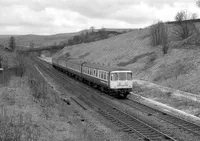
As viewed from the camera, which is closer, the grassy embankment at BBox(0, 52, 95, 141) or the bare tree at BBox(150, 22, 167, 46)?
the grassy embankment at BBox(0, 52, 95, 141)

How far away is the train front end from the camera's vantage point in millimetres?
27344

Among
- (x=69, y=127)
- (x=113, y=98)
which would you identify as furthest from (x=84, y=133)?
(x=113, y=98)

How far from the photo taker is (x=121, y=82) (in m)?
27.5

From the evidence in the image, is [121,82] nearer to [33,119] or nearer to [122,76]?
[122,76]

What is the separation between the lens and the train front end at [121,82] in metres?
27.3

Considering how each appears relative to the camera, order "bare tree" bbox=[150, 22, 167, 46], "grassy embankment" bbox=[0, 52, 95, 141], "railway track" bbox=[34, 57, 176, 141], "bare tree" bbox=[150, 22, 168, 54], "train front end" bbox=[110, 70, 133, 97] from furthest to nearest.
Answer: "bare tree" bbox=[150, 22, 167, 46], "bare tree" bbox=[150, 22, 168, 54], "train front end" bbox=[110, 70, 133, 97], "railway track" bbox=[34, 57, 176, 141], "grassy embankment" bbox=[0, 52, 95, 141]

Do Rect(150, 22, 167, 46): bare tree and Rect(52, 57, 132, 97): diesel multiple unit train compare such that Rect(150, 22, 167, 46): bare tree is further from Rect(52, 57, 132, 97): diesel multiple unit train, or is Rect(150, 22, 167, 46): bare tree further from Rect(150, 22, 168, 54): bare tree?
Rect(52, 57, 132, 97): diesel multiple unit train

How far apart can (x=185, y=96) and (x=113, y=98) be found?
653 centimetres

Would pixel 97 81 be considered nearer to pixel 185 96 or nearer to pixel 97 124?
pixel 185 96

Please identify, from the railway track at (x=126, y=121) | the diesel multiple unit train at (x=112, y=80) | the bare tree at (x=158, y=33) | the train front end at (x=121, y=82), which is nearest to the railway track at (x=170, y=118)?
the railway track at (x=126, y=121)

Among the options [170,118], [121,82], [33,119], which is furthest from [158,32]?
[33,119]

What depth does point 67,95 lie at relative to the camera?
→ 2836 centimetres

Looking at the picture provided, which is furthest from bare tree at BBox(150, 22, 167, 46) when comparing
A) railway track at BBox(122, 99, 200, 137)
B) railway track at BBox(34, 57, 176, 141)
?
railway track at BBox(122, 99, 200, 137)

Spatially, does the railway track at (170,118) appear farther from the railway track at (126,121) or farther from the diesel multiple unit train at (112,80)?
the diesel multiple unit train at (112,80)
